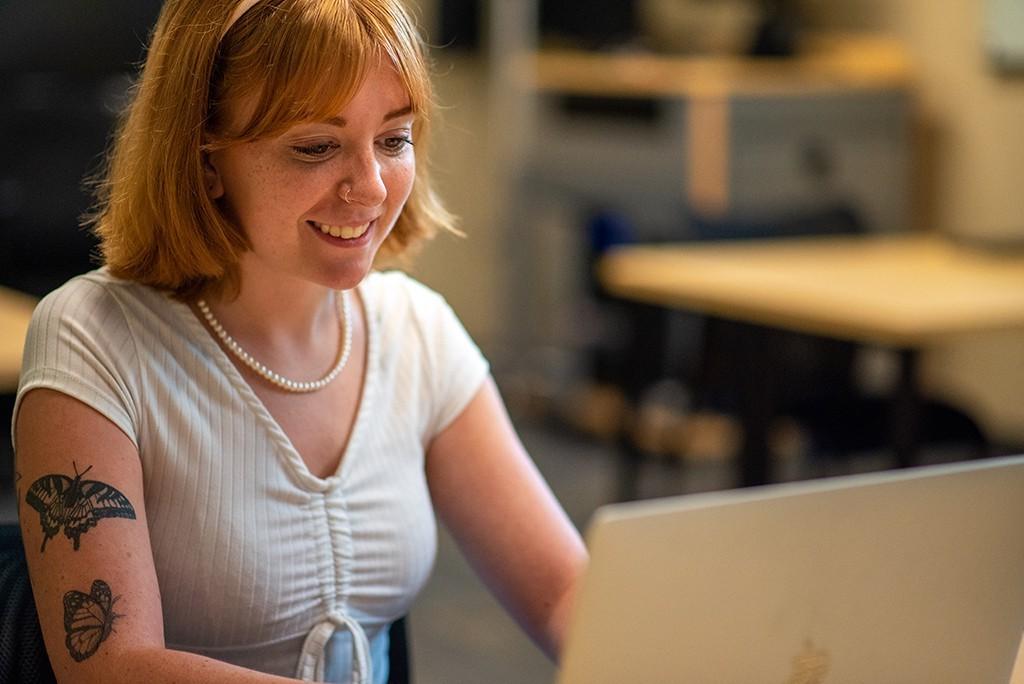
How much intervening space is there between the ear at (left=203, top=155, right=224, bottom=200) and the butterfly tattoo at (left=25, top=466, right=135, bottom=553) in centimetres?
29

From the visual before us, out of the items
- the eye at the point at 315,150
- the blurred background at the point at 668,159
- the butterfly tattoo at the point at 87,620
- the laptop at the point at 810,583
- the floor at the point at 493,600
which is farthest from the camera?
the blurred background at the point at 668,159

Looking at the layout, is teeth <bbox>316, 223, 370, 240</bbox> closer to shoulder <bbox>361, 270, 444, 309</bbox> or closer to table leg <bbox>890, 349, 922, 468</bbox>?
shoulder <bbox>361, 270, 444, 309</bbox>

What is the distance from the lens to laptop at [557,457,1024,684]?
2.95 feet

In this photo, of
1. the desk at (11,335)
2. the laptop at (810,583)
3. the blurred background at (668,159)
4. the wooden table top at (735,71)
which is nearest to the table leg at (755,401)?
the blurred background at (668,159)

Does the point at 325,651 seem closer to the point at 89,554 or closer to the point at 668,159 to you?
the point at 89,554

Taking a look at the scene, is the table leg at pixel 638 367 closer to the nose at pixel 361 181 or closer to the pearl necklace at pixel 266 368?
the pearl necklace at pixel 266 368

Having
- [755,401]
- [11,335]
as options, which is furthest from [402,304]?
[755,401]

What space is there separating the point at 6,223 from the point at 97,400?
11.2 feet

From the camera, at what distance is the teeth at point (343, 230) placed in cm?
134

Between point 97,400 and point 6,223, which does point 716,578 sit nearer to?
point 97,400

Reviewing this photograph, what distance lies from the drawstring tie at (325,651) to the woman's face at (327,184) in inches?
12.6

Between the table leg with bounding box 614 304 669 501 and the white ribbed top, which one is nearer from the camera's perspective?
the white ribbed top

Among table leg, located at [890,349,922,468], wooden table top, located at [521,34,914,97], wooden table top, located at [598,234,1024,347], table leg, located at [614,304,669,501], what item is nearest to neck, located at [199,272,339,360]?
wooden table top, located at [598,234,1024,347]

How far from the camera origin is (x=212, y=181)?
1363 mm
